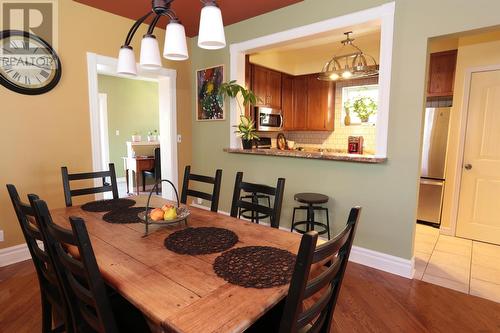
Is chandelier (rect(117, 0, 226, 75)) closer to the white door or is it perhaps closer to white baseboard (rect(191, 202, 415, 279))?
white baseboard (rect(191, 202, 415, 279))

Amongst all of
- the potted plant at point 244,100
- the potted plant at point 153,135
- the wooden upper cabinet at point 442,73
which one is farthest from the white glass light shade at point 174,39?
the potted plant at point 153,135

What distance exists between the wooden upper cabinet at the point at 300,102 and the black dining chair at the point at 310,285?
435 centimetres

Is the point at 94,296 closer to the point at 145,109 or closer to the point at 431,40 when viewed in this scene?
the point at 431,40

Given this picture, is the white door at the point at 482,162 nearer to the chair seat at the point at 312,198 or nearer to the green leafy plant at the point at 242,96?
the chair seat at the point at 312,198

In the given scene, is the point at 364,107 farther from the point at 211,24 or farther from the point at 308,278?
the point at 308,278

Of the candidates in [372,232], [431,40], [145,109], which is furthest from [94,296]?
[145,109]

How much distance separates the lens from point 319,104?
200 inches

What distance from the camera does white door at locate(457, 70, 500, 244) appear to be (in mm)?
3162

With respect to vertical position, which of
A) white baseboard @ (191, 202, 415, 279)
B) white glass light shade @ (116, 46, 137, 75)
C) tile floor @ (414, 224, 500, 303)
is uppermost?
white glass light shade @ (116, 46, 137, 75)

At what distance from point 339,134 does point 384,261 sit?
3.02 m

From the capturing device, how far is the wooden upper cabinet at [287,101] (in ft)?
16.8

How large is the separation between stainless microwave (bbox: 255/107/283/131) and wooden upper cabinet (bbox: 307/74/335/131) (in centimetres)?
62

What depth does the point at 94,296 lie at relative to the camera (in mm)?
1006

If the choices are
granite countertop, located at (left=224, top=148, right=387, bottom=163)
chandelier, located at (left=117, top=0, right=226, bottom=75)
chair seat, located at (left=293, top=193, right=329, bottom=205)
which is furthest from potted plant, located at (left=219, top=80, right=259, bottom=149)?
chandelier, located at (left=117, top=0, right=226, bottom=75)
